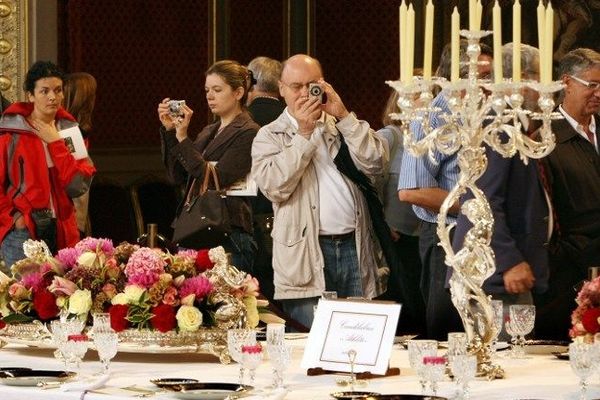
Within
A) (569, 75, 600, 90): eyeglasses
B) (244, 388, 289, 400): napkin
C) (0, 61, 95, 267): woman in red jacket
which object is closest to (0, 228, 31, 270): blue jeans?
(0, 61, 95, 267): woman in red jacket

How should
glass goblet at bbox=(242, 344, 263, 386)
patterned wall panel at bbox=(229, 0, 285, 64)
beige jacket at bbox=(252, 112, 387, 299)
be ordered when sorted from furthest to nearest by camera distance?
patterned wall panel at bbox=(229, 0, 285, 64), beige jacket at bbox=(252, 112, 387, 299), glass goblet at bbox=(242, 344, 263, 386)

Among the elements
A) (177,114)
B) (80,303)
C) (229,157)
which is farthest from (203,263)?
(177,114)

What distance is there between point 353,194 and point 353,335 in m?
2.14

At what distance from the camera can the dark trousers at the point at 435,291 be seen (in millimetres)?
5754

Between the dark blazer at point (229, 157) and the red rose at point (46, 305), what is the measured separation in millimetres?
2242

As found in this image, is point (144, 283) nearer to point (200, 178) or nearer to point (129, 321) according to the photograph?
point (129, 321)

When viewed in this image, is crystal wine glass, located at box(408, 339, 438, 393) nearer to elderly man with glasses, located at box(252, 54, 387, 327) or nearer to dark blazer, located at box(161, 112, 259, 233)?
elderly man with glasses, located at box(252, 54, 387, 327)

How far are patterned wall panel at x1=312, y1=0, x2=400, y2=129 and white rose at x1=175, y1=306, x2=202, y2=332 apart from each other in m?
6.91

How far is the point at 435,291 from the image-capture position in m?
5.89

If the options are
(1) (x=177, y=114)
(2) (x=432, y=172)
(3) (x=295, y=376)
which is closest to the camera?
(3) (x=295, y=376)

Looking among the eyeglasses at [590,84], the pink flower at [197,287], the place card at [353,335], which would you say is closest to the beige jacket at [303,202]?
the eyeglasses at [590,84]

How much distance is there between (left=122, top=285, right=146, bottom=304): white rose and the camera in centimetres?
477

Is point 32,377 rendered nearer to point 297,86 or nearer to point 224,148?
point 297,86

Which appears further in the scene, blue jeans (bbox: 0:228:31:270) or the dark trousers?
blue jeans (bbox: 0:228:31:270)
